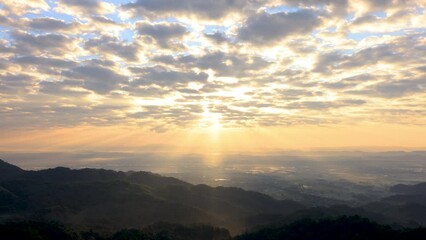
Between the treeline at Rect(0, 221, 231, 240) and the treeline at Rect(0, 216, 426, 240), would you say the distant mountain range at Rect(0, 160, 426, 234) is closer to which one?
the treeline at Rect(0, 221, 231, 240)

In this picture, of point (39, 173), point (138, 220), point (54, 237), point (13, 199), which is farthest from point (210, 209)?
point (39, 173)

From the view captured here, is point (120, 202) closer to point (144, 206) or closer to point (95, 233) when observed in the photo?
point (144, 206)

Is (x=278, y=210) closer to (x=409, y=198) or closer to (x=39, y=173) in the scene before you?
(x=409, y=198)

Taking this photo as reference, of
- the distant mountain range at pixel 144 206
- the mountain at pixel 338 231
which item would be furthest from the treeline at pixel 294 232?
the distant mountain range at pixel 144 206

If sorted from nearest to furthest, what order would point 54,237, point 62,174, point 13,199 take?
point 54,237 → point 13,199 → point 62,174

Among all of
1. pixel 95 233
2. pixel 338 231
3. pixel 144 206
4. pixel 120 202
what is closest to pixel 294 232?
pixel 338 231

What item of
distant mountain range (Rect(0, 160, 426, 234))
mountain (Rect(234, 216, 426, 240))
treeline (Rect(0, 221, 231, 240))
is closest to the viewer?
treeline (Rect(0, 221, 231, 240))

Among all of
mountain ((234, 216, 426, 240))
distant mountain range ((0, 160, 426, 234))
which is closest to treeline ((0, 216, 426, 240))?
mountain ((234, 216, 426, 240))
